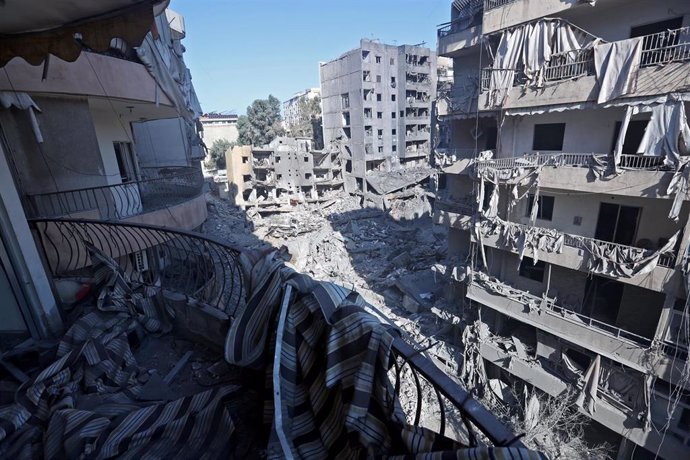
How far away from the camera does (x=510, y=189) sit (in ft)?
44.2

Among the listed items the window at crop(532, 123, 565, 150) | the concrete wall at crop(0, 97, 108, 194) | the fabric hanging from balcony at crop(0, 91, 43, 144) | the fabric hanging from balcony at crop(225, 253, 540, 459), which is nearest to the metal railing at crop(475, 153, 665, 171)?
the window at crop(532, 123, 565, 150)

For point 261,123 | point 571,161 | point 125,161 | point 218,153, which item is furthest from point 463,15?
point 218,153

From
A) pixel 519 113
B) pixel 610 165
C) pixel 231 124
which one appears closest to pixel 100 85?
pixel 519 113

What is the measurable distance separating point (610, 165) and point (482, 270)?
23.8 feet

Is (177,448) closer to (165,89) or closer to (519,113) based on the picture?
(165,89)

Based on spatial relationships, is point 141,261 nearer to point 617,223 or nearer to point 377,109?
point 617,223

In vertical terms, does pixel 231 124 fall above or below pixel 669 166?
above

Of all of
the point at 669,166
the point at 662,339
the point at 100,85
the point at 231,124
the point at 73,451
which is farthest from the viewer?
the point at 231,124

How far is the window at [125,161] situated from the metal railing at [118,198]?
1.99ft

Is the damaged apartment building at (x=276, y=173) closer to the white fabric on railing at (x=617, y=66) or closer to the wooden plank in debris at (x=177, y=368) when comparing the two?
the white fabric on railing at (x=617, y=66)

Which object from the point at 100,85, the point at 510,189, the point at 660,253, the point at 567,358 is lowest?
the point at 567,358

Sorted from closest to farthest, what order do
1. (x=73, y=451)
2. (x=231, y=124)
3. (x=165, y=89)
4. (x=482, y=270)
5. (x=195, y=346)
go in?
1. (x=73, y=451)
2. (x=195, y=346)
3. (x=165, y=89)
4. (x=482, y=270)
5. (x=231, y=124)

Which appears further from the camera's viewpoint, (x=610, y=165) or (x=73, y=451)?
(x=610, y=165)

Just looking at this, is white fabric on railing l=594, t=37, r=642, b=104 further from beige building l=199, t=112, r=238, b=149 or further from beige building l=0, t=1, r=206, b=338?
beige building l=199, t=112, r=238, b=149
